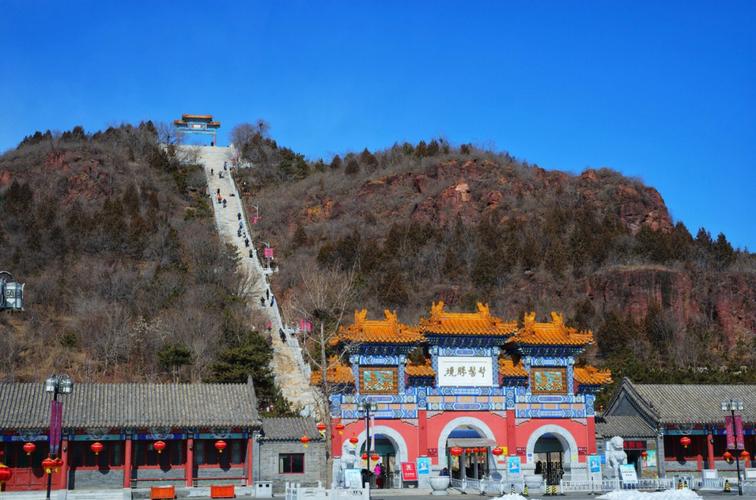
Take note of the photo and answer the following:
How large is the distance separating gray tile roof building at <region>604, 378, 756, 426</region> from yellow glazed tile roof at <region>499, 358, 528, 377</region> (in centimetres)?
615

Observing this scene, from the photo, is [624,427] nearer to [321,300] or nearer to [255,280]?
[321,300]

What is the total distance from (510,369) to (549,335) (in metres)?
2.21

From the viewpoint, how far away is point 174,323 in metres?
47.2

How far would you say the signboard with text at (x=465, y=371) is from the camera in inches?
1316

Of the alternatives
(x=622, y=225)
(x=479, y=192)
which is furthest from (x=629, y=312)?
(x=479, y=192)

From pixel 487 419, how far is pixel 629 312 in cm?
3316

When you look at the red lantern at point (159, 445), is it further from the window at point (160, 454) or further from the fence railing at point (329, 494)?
the fence railing at point (329, 494)

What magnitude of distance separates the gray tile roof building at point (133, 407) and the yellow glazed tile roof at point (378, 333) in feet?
15.1

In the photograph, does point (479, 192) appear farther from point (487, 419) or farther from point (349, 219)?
point (487, 419)

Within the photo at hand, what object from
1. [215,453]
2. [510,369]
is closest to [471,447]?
[510,369]

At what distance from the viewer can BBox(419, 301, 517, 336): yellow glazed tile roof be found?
33125mm

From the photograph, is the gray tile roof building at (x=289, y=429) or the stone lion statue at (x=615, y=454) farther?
the gray tile roof building at (x=289, y=429)

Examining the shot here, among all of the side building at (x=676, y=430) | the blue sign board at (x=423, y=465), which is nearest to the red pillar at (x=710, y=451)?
the side building at (x=676, y=430)

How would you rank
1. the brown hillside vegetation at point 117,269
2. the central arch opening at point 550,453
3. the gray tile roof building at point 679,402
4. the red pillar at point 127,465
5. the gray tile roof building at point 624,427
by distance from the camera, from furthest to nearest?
the brown hillside vegetation at point 117,269
the gray tile roof building at point 679,402
the gray tile roof building at point 624,427
the central arch opening at point 550,453
the red pillar at point 127,465
